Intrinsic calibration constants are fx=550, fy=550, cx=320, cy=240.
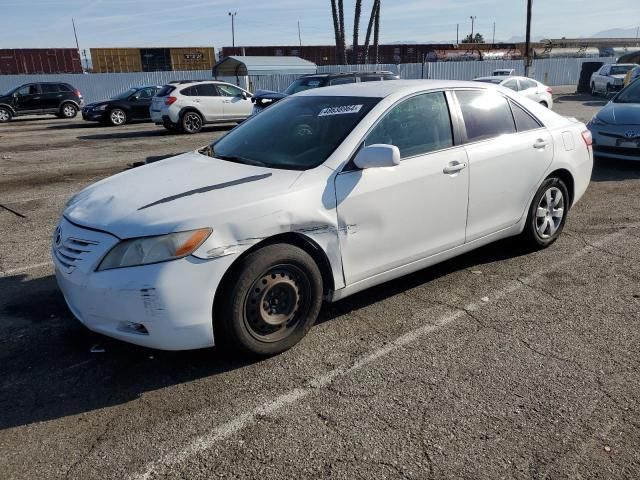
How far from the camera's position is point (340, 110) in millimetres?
4016

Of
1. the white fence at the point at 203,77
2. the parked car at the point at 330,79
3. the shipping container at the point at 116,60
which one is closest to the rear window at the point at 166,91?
the parked car at the point at 330,79

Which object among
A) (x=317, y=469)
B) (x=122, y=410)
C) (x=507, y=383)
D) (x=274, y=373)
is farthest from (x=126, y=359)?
(x=507, y=383)

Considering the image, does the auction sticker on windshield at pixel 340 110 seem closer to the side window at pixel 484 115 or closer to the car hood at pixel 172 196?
the car hood at pixel 172 196

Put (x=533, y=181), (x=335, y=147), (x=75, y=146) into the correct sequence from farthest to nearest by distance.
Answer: (x=75, y=146) < (x=533, y=181) < (x=335, y=147)

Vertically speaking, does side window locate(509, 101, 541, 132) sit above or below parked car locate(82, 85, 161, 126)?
above

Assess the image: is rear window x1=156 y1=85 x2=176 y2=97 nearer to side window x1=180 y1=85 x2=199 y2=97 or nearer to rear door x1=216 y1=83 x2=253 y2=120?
side window x1=180 y1=85 x2=199 y2=97

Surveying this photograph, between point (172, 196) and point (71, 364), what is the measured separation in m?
1.22

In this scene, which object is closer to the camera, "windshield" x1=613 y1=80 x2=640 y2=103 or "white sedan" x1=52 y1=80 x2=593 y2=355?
"white sedan" x1=52 y1=80 x2=593 y2=355

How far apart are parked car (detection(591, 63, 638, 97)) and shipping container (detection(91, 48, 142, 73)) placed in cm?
3581

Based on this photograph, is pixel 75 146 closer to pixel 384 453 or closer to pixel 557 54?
pixel 384 453

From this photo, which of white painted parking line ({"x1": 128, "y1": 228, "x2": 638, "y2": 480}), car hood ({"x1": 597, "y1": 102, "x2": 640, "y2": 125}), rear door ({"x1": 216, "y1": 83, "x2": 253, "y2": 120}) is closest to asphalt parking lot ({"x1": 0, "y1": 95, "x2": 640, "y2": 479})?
white painted parking line ({"x1": 128, "y1": 228, "x2": 638, "y2": 480})

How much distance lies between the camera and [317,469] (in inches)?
97.0

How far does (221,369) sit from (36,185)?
291 inches

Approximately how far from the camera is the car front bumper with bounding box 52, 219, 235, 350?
291 centimetres
